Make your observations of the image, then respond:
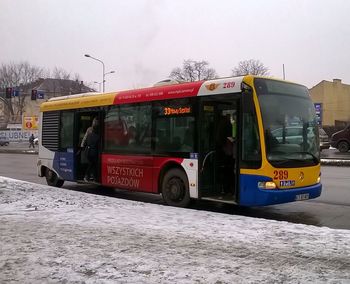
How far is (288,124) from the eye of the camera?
9.57m

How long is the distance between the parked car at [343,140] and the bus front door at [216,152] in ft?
77.5

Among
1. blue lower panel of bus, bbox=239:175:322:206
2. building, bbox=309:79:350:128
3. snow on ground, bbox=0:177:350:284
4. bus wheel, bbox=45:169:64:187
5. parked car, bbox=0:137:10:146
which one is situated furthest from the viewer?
building, bbox=309:79:350:128

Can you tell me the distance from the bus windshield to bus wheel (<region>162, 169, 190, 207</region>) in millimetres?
2180

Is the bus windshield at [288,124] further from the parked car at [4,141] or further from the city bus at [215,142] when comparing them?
the parked car at [4,141]

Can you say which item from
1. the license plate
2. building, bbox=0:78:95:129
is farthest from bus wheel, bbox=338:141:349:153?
building, bbox=0:78:95:129

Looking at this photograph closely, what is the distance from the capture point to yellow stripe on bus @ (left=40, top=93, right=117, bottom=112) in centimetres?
1302

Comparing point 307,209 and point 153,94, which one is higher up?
point 153,94

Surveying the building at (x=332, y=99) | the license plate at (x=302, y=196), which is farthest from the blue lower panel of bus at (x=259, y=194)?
the building at (x=332, y=99)

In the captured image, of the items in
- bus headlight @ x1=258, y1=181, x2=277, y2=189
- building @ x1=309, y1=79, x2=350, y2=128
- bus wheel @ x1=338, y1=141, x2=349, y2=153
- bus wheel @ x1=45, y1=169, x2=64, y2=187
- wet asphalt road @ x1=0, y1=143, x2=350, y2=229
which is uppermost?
building @ x1=309, y1=79, x2=350, y2=128

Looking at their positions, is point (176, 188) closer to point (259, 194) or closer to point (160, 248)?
point (259, 194)

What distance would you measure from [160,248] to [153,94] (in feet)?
19.0

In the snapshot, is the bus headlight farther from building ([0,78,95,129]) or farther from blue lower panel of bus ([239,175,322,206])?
building ([0,78,95,129])

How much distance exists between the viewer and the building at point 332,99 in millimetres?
80375

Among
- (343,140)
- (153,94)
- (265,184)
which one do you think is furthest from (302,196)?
(343,140)
